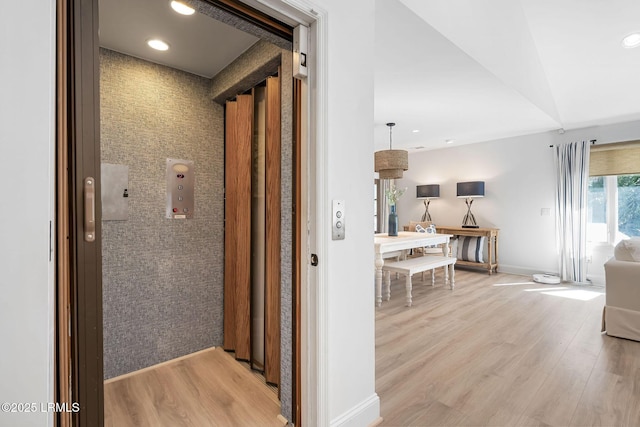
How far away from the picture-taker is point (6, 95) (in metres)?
0.68

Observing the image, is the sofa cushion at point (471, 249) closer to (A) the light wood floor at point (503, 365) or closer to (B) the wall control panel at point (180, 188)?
(A) the light wood floor at point (503, 365)

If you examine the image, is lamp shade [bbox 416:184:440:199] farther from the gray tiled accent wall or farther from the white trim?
the white trim

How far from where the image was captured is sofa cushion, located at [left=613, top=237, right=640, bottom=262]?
8.50 feet

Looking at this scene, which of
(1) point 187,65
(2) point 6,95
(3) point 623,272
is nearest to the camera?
(2) point 6,95

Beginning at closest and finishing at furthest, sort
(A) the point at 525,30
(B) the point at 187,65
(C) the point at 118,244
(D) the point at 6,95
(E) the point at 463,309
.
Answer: (D) the point at 6,95
(C) the point at 118,244
(B) the point at 187,65
(A) the point at 525,30
(E) the point at 463,309

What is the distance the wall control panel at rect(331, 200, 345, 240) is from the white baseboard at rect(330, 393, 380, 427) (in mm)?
855

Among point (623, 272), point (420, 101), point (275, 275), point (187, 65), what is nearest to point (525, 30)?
point (420, 101)

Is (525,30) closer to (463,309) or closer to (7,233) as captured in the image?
(463,309)

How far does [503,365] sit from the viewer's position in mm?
2180

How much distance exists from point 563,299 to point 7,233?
5.00 m

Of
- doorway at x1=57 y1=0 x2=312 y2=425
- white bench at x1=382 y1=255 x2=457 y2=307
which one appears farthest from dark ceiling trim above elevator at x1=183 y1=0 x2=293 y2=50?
white bench at x1=382 y1=255 x2=457 y2=307

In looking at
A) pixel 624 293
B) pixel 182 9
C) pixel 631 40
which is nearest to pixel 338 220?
pixel 182 9

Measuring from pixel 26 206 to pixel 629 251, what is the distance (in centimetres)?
394

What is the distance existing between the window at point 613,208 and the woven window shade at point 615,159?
0.13 metres
